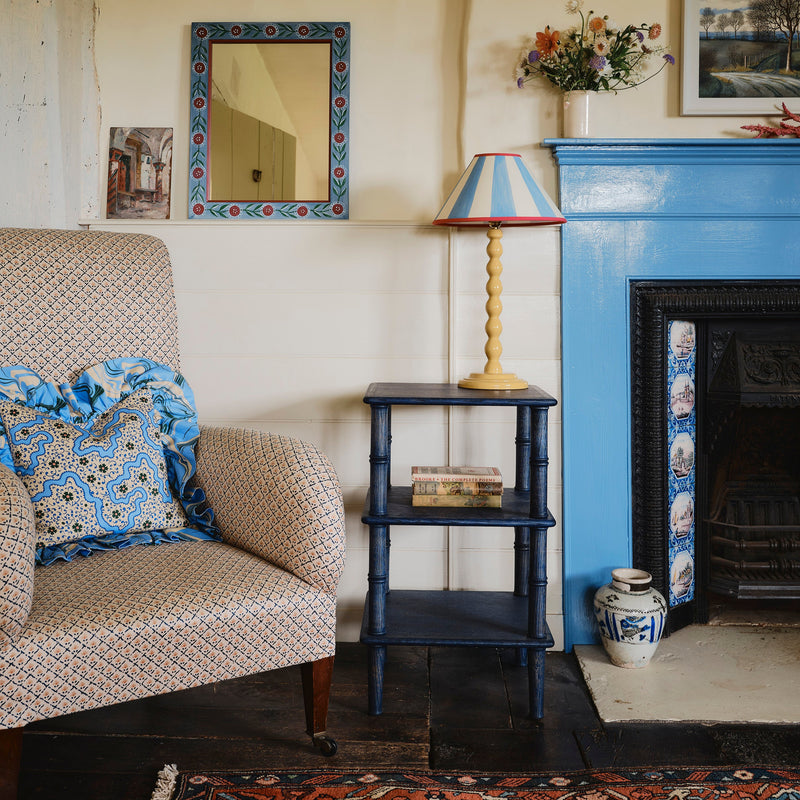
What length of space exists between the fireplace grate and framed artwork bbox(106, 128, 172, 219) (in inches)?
73.2

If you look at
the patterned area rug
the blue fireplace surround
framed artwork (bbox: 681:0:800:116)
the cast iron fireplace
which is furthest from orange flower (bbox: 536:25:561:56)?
the patterned area rug

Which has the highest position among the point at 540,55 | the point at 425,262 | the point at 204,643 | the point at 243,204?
the point at 540,55

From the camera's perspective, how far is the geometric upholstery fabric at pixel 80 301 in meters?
1.81

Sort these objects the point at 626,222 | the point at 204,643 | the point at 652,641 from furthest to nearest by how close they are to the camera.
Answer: the point at 626,222, the point at 652,641, the point at 204,643

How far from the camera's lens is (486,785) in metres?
1.48

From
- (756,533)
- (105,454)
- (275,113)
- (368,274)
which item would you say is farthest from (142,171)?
(756,533)

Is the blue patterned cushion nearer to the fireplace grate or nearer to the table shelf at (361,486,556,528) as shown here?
the table shelf at (361,486,556,528)

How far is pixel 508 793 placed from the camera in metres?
1.46

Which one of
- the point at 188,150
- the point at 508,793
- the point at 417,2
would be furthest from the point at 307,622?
the point at 417,2

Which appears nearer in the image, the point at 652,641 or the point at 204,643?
the point at 204,643

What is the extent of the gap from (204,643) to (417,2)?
1.76 metres

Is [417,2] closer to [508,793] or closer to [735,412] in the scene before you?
[735,412]

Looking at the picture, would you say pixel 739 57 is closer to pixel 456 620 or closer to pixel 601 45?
pixel 601 45

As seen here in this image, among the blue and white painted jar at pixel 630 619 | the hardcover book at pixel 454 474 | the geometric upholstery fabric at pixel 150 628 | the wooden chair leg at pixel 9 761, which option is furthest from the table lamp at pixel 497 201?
the wooden chair leg at pixel 9 761
